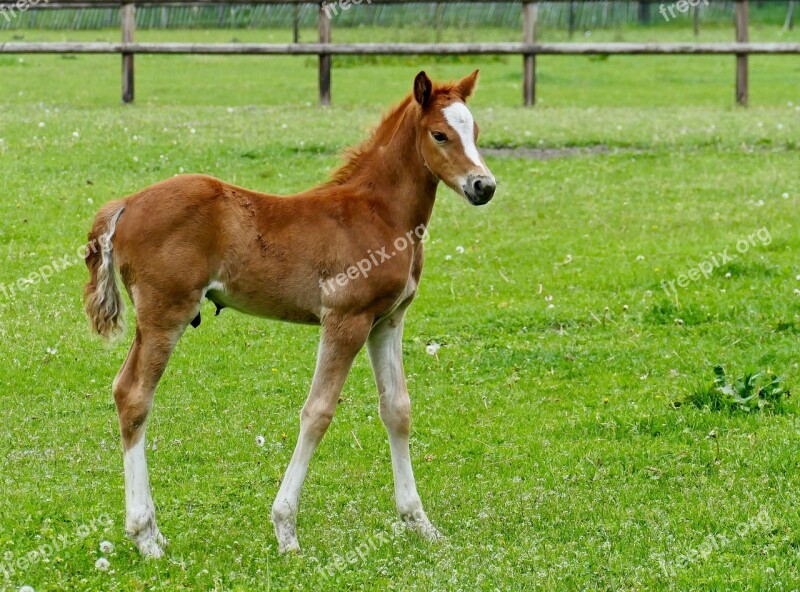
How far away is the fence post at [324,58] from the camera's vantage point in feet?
57.1

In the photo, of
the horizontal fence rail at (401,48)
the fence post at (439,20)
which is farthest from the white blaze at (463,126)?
the fence post at (439,20)

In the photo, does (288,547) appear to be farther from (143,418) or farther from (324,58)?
(324,58)

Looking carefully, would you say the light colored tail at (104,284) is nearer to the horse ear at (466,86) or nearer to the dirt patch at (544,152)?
the horse ear at (466,86)

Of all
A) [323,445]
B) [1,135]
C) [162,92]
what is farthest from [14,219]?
[162,92]

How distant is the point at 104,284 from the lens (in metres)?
5.66

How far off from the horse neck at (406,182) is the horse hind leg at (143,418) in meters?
1.15

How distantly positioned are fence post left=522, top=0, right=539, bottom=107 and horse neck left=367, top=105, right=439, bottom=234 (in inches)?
479

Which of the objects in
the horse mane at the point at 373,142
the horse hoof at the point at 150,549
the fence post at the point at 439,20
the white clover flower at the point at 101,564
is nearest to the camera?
the white clover flower at the point at 101,564

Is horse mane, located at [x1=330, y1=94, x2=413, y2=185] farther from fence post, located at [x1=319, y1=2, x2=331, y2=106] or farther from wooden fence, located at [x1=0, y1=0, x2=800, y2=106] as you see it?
fence post, located at [x1=319, y1=2, x2=331, y2=106]

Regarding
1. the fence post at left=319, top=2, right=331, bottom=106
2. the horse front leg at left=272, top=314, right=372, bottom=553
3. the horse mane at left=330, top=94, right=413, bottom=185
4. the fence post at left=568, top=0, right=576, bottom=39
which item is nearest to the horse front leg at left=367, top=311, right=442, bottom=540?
the horse front leg at left=272, top=314, right=372, bottom=553

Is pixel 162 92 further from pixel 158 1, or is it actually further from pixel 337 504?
pixel 337 504

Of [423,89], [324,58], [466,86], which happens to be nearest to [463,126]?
[423,89]

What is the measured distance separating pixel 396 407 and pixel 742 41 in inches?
555

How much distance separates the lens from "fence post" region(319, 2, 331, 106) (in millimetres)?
17406
